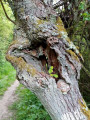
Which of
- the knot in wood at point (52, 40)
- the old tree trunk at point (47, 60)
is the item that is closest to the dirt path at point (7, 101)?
the old tree trunk at point (47, 60)

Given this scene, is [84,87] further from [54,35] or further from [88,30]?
[54,35]

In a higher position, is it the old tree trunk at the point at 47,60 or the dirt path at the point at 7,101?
the old tree trunk at the point at 47,60

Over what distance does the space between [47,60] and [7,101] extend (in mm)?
4699

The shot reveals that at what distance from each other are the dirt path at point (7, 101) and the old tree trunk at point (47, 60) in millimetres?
3483

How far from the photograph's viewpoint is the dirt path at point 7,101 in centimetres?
519

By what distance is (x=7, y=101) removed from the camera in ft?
21.2

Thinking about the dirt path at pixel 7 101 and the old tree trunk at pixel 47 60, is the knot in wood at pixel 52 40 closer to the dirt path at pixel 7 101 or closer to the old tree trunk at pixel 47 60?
the old tree trunk at pixel 47 60

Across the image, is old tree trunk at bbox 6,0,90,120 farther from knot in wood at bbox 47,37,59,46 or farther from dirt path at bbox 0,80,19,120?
dirt path at bbox 0,80,19,120

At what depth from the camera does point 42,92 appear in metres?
1.95

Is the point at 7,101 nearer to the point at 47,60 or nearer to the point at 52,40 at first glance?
the point at 47,60

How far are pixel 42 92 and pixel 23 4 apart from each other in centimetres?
191

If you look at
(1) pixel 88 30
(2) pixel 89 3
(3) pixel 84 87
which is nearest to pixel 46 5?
(2) pixel 89 3

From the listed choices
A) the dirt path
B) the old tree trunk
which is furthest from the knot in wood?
the dirt path

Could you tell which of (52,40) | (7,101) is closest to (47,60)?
(52,40)
